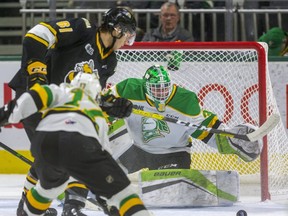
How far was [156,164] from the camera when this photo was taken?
19.2ft

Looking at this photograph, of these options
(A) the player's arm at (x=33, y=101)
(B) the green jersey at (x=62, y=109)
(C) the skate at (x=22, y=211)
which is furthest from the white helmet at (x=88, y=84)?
(C) the skate at (x=22, y=211)

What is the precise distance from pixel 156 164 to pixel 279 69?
137 centimetres

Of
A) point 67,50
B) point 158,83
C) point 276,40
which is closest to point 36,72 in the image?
point 67,50

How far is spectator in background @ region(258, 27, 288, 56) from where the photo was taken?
7.18 m

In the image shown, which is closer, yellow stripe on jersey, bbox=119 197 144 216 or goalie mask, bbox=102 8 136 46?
yellow stripe on jersey, bbox=119 197 144 216

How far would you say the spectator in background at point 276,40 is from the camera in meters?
7.18

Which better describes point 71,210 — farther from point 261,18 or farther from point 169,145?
point 261,18

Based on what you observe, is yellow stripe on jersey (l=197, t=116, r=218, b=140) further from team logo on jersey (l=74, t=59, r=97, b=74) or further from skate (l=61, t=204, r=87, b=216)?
skate (l=61, t=204, r=87, b=216)

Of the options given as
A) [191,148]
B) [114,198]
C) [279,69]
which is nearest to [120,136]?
[191,148]

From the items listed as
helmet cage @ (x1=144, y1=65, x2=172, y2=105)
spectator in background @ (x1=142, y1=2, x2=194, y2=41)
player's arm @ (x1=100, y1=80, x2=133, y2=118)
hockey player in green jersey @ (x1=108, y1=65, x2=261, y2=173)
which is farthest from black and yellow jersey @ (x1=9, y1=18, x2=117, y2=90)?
spectator in background @ (x1=142, y1=2, x2=194, y2=41)

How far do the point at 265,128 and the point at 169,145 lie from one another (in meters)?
0.61

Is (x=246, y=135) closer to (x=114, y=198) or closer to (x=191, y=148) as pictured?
(x=191, y=148)

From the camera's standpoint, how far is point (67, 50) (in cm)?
492

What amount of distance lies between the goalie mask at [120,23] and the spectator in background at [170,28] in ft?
7.36
